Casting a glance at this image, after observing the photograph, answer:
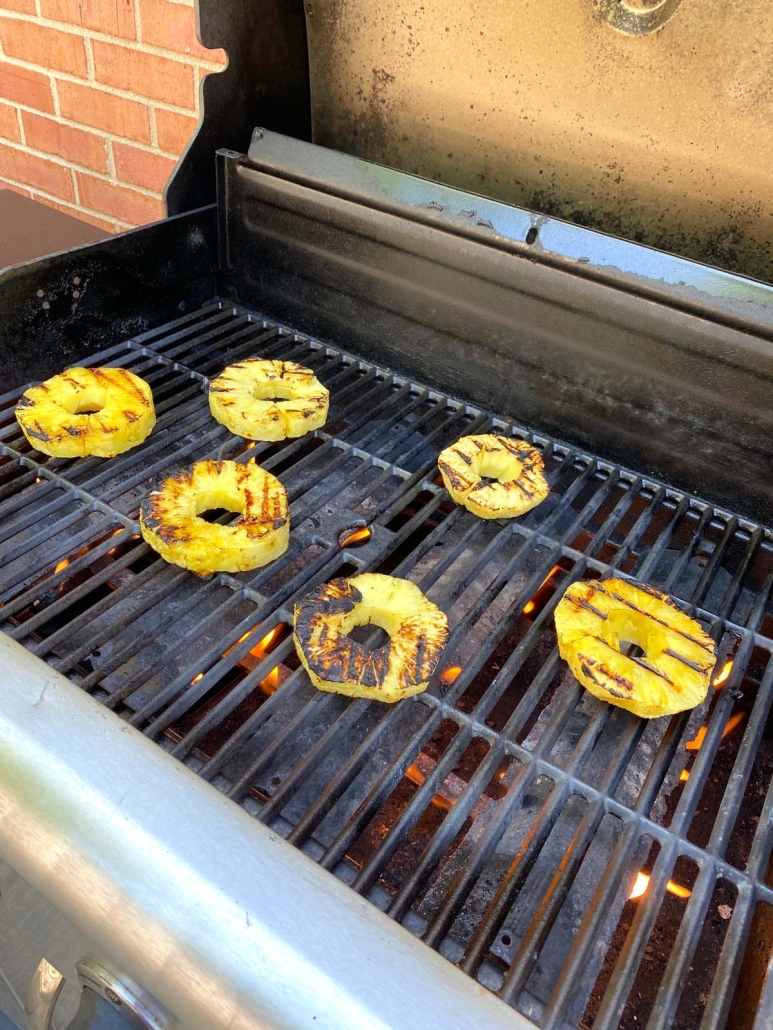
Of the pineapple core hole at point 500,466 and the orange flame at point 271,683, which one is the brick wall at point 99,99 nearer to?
the pineapple core hole at point 500,466

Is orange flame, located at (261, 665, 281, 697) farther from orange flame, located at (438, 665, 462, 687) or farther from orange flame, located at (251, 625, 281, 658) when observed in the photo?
orange flame, located at (438, 665, 462, 687)

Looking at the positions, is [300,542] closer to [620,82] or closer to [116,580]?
[116,580]

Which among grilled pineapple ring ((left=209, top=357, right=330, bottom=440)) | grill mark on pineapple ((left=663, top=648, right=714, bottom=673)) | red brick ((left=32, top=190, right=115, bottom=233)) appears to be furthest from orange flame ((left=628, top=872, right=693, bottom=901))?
red brick ((left=32, top=190, right=115, bottom=233))

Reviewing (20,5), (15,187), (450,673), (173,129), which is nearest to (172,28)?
(173,129)

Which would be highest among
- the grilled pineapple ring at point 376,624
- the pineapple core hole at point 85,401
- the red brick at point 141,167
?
the red brick at point 141,167

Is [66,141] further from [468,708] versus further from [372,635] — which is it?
[468,708]

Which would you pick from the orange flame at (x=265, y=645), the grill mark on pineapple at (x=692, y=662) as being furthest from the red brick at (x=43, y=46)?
the grill mark on pineapple at (x=692, y=662)
